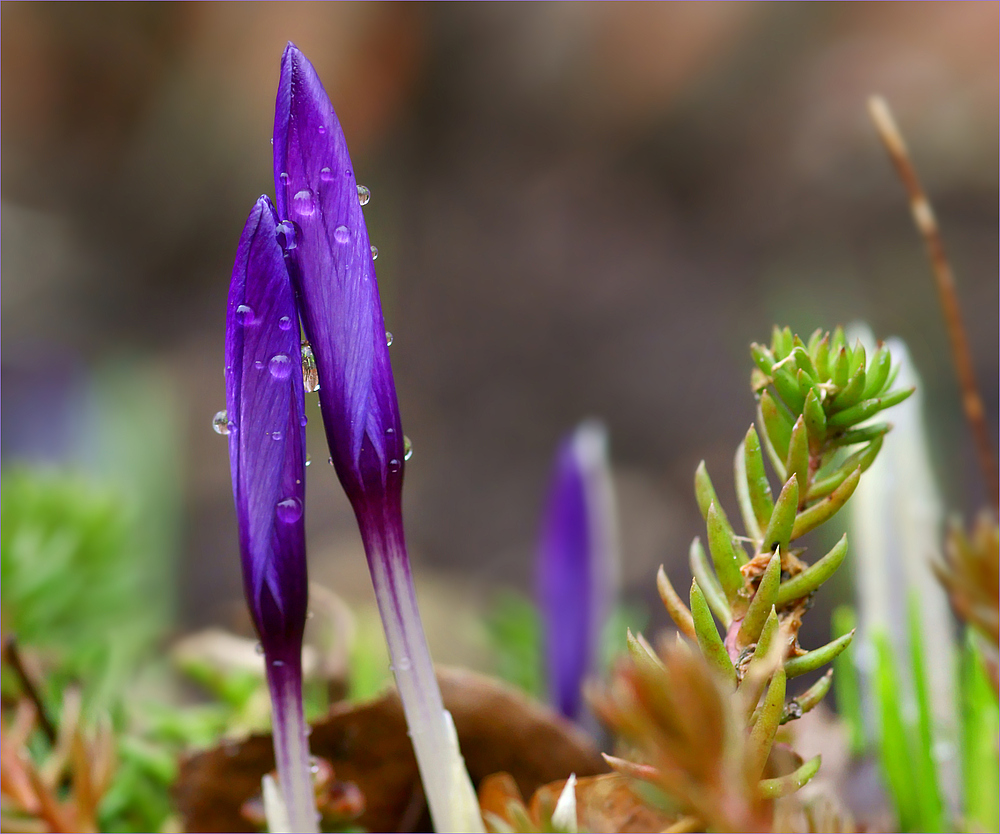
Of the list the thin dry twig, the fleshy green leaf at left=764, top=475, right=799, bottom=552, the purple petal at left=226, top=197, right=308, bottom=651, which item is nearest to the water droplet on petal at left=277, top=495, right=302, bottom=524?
the purple petal at left=226, top=197, right=308, bottom=651

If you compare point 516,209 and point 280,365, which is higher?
point 516,209

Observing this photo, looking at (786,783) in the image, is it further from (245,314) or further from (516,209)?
(516,209)

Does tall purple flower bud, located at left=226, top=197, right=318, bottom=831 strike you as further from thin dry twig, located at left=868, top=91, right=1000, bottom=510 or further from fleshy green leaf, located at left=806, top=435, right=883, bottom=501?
thin dry twig, located at left=868, top=91, right=1000, bottom=510

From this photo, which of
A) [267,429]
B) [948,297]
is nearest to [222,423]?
[267,429]

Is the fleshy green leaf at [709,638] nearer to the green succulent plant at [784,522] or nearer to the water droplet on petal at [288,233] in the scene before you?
the green succulent plant at [784,522]

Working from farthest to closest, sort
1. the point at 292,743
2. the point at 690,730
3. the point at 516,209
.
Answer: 1. the point at 516,209
2. the point at 292,743
3. the point at 690,730

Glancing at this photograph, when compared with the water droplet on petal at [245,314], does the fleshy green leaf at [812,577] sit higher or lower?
lower

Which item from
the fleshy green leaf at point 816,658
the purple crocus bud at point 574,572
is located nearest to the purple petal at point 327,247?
the fleshy green leaf at point 816,658
